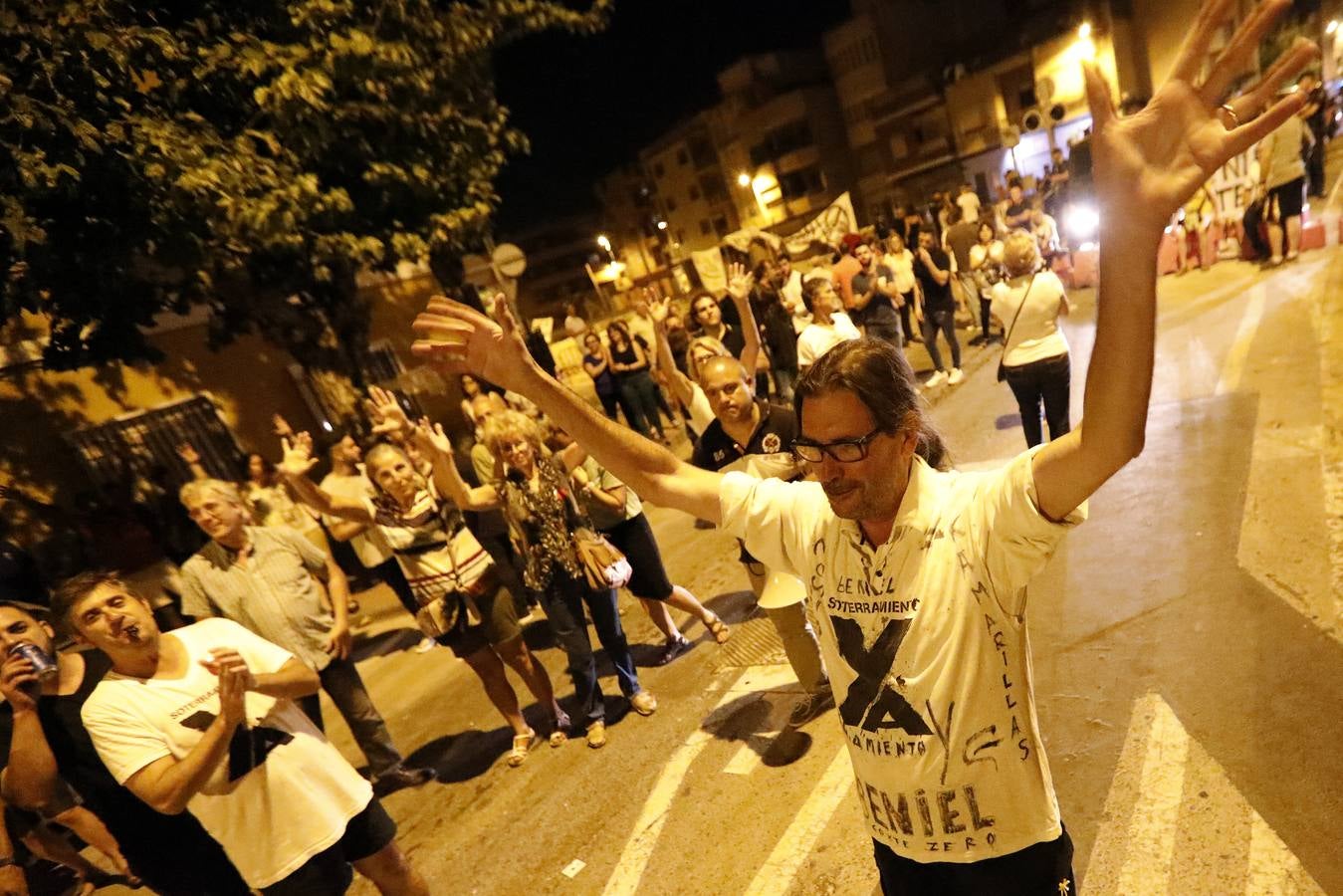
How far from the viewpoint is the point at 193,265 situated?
23.6ft

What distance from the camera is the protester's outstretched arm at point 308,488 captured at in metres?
3.95

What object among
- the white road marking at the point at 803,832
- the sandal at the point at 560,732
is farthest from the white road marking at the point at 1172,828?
the sandal at the point at 560,732

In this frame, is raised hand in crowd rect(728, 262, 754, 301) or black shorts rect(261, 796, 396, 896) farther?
raised hand in crowd rect(728, 262, 754, 301)

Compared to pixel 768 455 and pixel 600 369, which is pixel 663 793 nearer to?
pixel 768 455

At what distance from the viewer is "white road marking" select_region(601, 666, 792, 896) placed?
325cm

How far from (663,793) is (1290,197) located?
1091 centimetres

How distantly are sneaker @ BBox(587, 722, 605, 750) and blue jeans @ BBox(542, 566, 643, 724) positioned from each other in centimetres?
5

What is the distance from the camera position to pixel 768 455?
3314 mm

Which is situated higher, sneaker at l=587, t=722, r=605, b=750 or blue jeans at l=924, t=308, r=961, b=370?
blue jeans at l=924, t=308, r=961, b=370

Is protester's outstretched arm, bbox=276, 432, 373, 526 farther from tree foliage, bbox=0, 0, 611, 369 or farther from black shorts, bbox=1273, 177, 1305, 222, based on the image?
black shorts, bbox=1273, 177, 1305, 222

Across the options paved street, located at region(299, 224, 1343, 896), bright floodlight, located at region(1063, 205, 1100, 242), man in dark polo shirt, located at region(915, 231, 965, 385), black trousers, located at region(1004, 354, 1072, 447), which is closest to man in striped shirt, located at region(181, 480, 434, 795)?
paved street, located at region(299, 224, 1343, 896)

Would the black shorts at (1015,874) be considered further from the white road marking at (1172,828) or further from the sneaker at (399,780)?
the sneaker at (399,780)

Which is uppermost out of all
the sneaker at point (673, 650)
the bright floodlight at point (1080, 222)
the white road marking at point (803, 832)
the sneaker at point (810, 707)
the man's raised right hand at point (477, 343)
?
the man's raised right hand at point (477, 343)

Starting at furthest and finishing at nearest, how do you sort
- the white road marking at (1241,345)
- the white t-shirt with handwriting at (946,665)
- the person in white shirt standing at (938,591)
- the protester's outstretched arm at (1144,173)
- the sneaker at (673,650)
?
the white road marking at (1241,345) → the sneaker at (673,650) → the white t-shirt with handwriting at (946,665) → the person in white shirt standing at (938,591) → the protester's outstretched arm at (1144,173)
